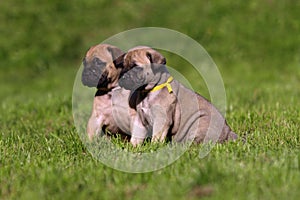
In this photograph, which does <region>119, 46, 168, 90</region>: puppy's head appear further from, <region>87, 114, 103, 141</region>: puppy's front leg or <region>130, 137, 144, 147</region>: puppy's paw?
<region>87, 114, 103, 141</region>: puppy's front leg

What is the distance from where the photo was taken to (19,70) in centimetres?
1744

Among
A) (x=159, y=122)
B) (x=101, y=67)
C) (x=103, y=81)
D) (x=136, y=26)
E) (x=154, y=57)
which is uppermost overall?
(x=136, y=26)

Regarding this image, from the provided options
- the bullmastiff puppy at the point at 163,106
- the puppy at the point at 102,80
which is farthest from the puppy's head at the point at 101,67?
the bullmastiff puppy at the point at 163,106

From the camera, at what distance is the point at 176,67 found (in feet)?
53.5

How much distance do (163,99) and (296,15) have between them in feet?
41.1

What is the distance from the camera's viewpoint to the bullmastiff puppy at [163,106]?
6.51 metres

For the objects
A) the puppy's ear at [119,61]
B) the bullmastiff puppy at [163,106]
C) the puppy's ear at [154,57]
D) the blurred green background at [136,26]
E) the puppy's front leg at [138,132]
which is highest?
the blurred green background at [136,26]

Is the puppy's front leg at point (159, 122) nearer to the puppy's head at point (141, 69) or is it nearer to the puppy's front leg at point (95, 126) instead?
the puppy's head at point (141, 69)

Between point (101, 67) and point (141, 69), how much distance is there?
0.82m

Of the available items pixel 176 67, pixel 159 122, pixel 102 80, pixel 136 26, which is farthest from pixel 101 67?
pixel 136 26

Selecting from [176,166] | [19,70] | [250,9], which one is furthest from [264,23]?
[176,166]

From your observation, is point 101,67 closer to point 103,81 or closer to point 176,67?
point 103,81

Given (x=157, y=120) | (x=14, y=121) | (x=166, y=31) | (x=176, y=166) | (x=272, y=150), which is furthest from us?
(x=166, y=31)

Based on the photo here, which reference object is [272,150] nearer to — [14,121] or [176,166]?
[176,166]
